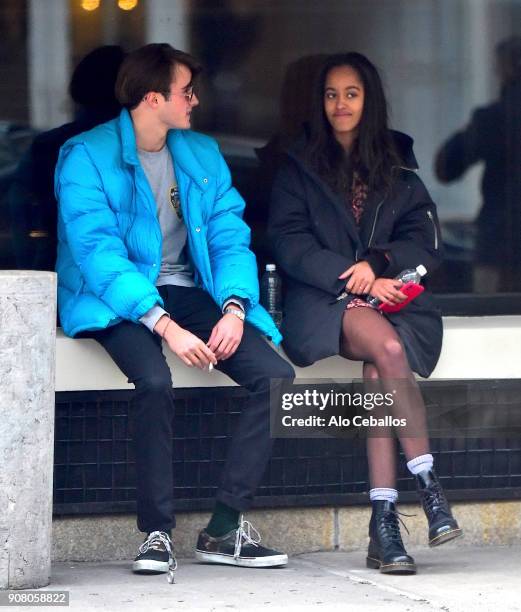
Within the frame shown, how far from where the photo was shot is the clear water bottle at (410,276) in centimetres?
554

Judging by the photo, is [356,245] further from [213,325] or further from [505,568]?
[505,568]

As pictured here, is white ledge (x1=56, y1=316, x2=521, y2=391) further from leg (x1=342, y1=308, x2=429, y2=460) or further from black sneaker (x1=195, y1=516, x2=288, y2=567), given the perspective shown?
black sneaker (x1=195, y1=516, x2=288, y2=567)

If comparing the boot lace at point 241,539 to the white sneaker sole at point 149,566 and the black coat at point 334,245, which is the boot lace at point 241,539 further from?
the black coat at point 334,245

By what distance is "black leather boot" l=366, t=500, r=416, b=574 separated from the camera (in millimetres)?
5184

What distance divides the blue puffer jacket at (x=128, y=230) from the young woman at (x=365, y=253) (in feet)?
0.63

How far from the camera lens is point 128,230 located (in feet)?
17.6

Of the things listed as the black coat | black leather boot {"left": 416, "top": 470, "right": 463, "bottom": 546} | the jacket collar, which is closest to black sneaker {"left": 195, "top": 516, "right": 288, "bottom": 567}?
black leather boot {"left": 416, "top": 470, "right": 463, "bottom": 546}

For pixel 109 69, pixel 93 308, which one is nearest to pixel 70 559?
pixel 93 308

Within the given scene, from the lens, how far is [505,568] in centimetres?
545

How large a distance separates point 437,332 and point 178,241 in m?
1.05

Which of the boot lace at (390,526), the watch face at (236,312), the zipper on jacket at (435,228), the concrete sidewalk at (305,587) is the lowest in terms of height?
the concrete sidewalk at (305,587)

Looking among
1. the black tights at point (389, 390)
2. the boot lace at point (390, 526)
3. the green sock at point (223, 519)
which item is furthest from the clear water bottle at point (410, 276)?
the green sock at point (223, 519)

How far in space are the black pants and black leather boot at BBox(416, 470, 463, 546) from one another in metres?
0.57

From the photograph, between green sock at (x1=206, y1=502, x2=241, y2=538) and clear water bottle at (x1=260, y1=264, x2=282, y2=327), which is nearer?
green sock at (x1=206, y1=502, x2=241, y2=538)
